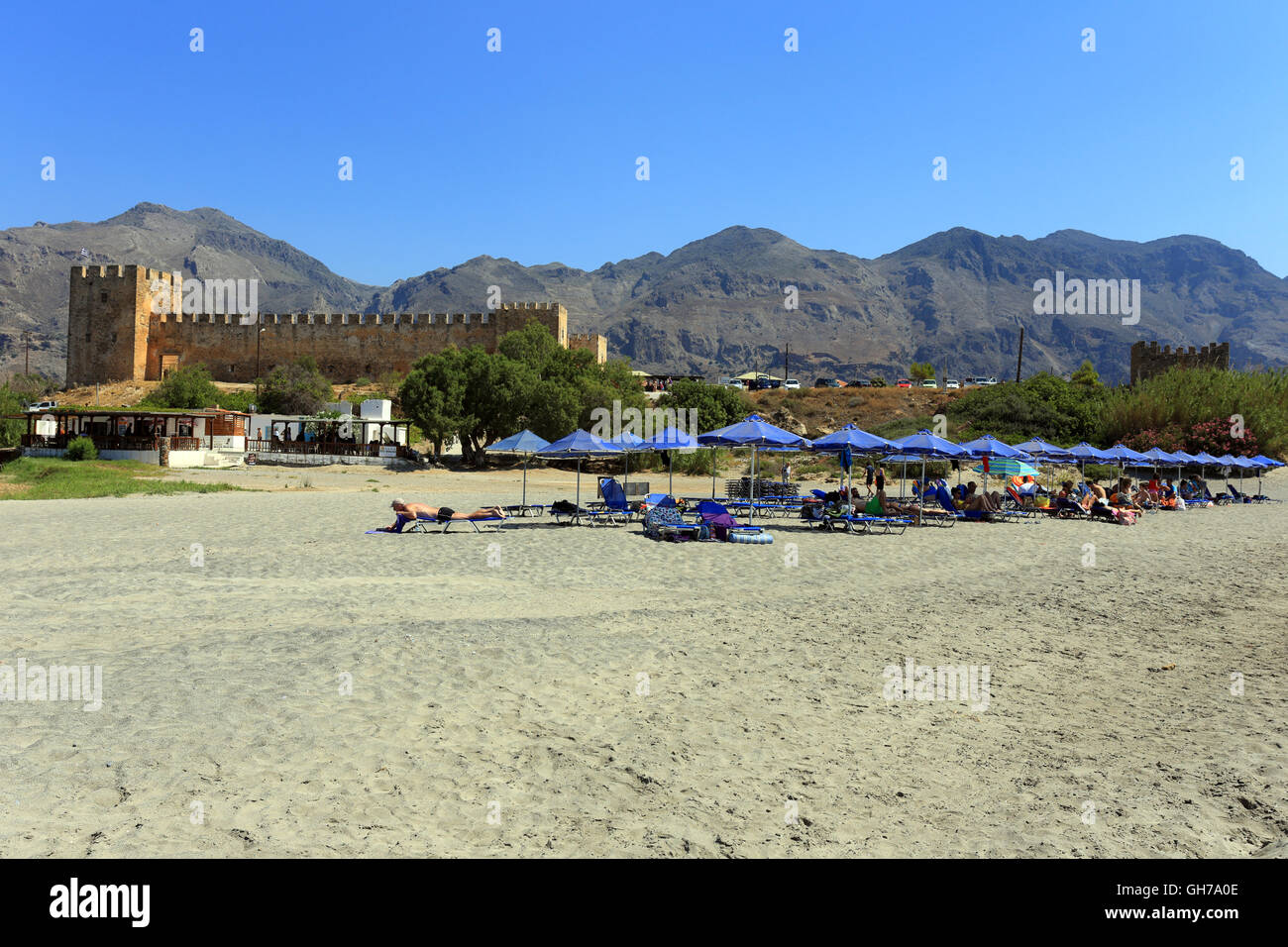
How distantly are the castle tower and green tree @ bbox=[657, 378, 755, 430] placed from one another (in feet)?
122

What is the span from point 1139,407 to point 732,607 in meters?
38.3

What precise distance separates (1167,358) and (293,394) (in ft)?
188

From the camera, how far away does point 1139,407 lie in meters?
39.8

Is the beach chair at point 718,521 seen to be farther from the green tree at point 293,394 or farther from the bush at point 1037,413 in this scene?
the green tree at point 293,394

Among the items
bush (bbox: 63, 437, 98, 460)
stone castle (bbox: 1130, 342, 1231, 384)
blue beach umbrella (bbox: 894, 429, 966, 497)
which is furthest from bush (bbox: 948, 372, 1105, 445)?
bush (bbox: 63, 437, 98, 460)

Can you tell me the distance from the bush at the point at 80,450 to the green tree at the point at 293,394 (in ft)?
44.1

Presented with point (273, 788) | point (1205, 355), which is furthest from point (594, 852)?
point (1205, 355)

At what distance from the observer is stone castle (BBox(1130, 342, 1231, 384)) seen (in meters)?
56.2

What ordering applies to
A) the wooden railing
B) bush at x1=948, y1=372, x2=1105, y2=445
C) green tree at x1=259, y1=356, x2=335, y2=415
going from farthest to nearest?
green tree at x1=259, y1=356, x2=335, y2=415, bush at x1=948, y1=372, x2=1105, y2=445, the wooden railing

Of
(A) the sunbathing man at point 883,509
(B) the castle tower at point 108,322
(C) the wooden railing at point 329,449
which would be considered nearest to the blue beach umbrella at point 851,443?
(A) the sunbathing man at point 883,509

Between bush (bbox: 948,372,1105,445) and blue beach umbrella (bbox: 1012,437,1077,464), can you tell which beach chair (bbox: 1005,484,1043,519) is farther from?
bush (bbox: 948,372,1105,445)

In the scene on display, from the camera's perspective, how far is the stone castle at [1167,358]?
5622cm

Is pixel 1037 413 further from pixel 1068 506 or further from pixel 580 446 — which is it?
pixel 580 446

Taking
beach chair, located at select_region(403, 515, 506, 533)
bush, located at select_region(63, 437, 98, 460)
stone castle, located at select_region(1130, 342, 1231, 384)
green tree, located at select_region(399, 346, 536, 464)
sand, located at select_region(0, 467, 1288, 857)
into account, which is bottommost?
sand, located at select_region(0, 467, 1288, 857)
